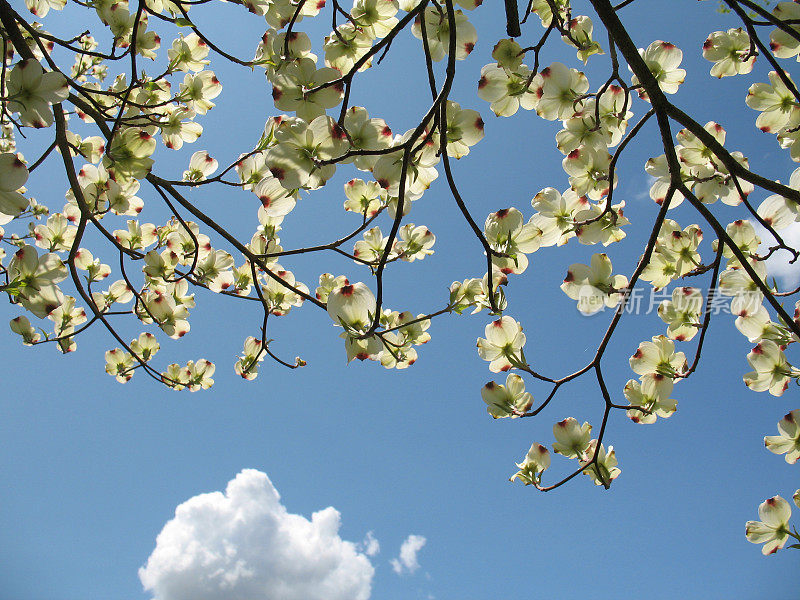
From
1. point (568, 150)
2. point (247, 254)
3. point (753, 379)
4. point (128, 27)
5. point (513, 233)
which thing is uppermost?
point (128, 27)

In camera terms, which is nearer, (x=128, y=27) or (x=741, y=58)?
(x=741, y=58)

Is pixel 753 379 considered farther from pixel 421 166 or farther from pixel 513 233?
pixel 421 166

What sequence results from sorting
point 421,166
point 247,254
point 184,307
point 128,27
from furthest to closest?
point 184,307 → point 128,27 → point 247,254 → point 421,166

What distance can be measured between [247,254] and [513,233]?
603 millimetres

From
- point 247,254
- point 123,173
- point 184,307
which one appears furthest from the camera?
point 184,307

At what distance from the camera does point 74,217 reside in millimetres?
1367

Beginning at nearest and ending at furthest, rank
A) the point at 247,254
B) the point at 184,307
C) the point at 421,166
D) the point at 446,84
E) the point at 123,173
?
the point at 446,84
the point at 421,166
the point at 123,173
the point at 247,254
the point at 184,307

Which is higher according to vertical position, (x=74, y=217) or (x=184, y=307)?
(x=74, y=217)

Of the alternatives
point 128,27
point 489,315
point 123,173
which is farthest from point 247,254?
point 128,27

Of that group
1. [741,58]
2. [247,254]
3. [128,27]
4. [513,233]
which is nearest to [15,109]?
[247,254]

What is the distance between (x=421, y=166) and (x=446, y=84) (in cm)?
15

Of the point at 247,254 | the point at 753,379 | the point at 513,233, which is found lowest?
the point at 753,379

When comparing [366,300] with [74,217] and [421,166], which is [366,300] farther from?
[74,217]

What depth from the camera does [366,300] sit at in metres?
0.72
